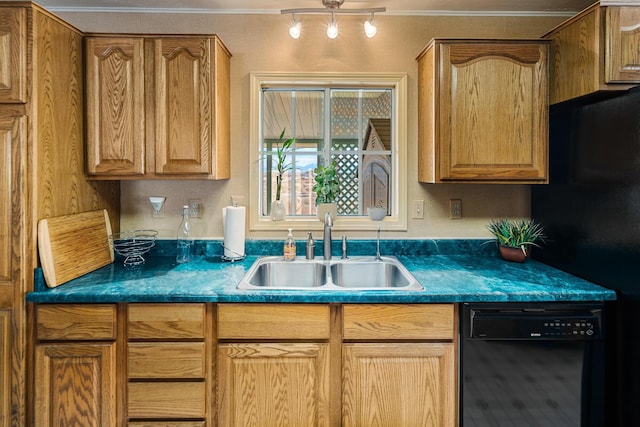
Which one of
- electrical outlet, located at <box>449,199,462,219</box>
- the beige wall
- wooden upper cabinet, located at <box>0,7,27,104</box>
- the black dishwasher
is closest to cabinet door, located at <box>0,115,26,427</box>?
wooden upper cabinet, located at <box>0,7,27,104</box>

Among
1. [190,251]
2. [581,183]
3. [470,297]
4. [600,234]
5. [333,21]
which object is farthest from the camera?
[190,251]

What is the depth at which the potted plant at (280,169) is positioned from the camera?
2412 mm

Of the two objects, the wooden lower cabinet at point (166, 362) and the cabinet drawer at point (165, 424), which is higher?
the wooden lower cabinet at point (166, 362)

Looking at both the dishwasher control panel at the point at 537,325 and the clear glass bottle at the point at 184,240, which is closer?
the dishwasher control panel at the point at 537,325

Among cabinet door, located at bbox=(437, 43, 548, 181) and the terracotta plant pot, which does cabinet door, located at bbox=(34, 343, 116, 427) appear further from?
the terracotta plant pot

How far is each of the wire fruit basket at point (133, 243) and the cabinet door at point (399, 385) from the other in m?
1.26

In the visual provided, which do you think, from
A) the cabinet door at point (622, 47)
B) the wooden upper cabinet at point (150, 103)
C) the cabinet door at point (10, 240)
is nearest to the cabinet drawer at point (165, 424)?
the cabinet door at point (10, 240)

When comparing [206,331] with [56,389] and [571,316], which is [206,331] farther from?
[571,316]

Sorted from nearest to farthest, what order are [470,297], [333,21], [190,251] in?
[470,297], [333,21], [190,251]

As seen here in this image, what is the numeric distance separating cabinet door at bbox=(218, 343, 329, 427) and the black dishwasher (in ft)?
1.98

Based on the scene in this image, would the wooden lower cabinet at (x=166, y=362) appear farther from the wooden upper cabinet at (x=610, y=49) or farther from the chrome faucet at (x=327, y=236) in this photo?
the wooden upper cabinet at (x=610, y=49)

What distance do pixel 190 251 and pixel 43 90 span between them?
3.55ft

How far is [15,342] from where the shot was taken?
5.64 ft

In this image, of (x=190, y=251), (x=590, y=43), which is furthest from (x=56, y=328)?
(x=590, y=43)
